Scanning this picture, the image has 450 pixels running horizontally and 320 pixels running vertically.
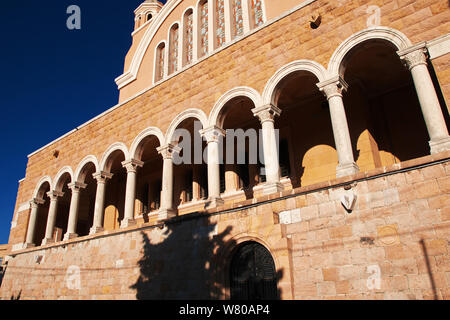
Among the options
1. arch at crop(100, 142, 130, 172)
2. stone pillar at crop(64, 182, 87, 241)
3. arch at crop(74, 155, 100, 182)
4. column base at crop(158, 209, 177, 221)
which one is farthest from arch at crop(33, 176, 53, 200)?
column base at crop(158, 209, 177, 221)

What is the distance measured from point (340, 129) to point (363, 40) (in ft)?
7.06

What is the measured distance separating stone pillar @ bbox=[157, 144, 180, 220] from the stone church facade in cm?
4

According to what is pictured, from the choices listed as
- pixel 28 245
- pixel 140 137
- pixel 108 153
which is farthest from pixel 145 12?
pixel 28 245

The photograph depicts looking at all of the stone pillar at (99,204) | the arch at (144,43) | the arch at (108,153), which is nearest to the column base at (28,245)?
the stone pillar at (99,204)

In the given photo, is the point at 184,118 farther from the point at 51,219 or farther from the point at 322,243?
the point at 51,219

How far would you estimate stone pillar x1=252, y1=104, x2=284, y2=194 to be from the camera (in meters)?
8.58

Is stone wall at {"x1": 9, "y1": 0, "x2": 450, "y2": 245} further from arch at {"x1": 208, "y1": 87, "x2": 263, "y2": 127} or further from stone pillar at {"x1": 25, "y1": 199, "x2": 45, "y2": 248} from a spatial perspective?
stone pillar at {"x1": 25, "y1": 199, "x2": 45, "y2": 248}

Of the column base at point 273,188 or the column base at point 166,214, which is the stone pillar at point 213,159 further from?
the column base at point 273,188

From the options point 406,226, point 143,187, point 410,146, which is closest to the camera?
point 406,226

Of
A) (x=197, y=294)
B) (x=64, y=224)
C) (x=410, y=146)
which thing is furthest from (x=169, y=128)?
(x=64, y=224)

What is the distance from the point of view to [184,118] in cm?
1133

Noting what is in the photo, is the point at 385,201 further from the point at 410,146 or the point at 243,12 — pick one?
the point at 243,12

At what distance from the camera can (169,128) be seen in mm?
11680

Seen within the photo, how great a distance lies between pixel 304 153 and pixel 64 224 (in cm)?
1496
